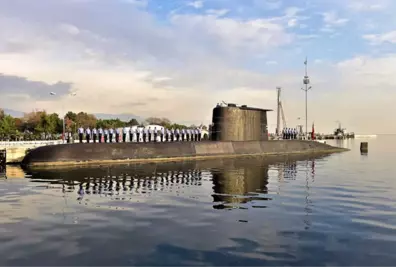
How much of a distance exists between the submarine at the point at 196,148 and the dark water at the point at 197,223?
811 centimetres

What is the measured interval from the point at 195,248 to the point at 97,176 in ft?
44.8

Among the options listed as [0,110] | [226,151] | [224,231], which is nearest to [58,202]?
[224,231]

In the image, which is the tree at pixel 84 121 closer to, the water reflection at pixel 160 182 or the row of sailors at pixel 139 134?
the row of sailors at pixel 139 134

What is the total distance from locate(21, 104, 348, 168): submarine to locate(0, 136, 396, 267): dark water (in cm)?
811

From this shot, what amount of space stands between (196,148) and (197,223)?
22785 mm

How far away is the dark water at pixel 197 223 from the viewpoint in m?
7.77

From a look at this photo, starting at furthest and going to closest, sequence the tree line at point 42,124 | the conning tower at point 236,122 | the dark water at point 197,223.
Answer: the tree line at point 42,124
the conning tower at point 236,122
the dark water at point 197,223

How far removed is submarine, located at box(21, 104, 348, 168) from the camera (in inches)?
A: 1050

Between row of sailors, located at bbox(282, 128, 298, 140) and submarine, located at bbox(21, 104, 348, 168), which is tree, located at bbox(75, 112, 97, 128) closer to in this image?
row of sailors, located at bbox(282, 128, 298, 140)

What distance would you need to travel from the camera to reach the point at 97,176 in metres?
20.9

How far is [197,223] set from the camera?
10367 mm

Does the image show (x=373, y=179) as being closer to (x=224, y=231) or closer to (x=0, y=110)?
(x=224, y=231)

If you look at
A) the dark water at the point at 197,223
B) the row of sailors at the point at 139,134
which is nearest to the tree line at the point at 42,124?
the row of sailors at the point at 139,134

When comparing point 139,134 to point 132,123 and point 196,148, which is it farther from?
point 132,123
